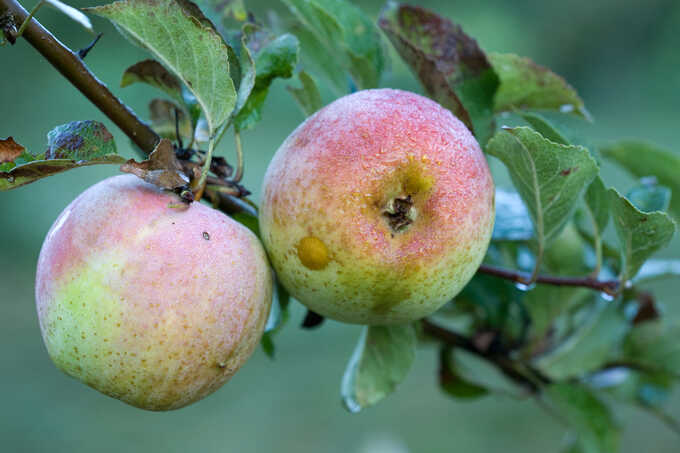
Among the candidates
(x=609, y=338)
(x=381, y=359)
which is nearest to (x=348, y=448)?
(x=609, y=338)

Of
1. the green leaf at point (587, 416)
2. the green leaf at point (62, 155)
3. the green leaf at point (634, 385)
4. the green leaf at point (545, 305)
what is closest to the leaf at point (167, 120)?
the green leaf at point (62, 155)

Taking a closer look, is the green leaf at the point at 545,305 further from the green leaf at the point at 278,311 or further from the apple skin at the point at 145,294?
the apple skin at the point at 145,294

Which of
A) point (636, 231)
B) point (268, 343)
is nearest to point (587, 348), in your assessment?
point (636, 231)

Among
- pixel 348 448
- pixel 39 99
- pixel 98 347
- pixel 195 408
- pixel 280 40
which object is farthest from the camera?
pixel 39 99

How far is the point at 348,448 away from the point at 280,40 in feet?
5.93

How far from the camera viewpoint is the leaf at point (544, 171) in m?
0.57

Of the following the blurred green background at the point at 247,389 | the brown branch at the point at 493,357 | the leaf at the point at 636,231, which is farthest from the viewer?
the blurred green background at the point at 247,389

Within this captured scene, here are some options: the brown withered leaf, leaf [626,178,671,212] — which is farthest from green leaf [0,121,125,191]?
leaf [626,178,671,212]

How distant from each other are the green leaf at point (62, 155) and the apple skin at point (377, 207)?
0.15 m

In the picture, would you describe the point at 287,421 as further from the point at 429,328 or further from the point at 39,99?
the point at 39,99

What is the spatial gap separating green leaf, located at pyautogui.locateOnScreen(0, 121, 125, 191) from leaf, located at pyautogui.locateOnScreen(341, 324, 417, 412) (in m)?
0.32

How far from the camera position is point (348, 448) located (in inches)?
86.2

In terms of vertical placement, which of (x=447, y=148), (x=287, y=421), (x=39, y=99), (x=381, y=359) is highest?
(x=447, y=148)

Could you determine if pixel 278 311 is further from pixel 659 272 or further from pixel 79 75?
pixel 659 272
